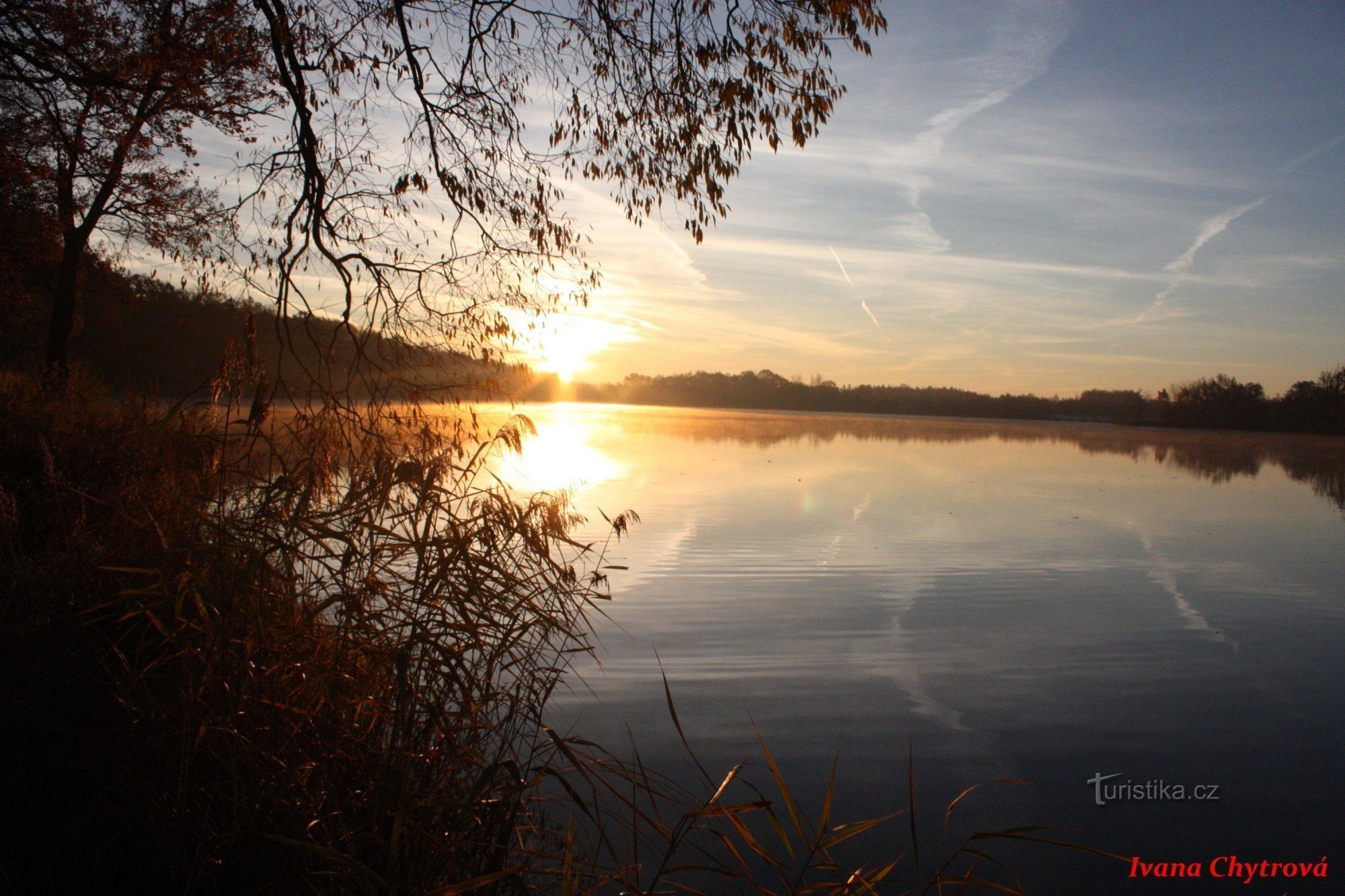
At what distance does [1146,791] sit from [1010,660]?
166 centimetres

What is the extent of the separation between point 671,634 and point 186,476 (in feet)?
10.2

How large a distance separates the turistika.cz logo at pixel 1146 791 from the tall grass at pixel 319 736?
88cm

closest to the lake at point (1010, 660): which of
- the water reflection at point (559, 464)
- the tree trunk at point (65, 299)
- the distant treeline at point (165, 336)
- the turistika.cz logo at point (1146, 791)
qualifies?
the turistika.cz logo at point (1146, 791)

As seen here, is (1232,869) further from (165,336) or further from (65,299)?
(165,336)

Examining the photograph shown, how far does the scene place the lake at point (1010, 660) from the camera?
134 inches

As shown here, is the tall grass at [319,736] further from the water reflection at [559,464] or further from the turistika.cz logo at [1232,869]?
the water reflection at [559,464]

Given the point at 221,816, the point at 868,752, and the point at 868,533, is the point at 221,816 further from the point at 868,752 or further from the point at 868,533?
the point at 868,533

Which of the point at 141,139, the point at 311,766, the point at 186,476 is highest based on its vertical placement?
the point at 141,139

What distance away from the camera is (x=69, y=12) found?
807 centimetres

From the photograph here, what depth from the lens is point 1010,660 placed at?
5.15m

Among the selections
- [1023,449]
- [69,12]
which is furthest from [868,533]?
[1023,449]

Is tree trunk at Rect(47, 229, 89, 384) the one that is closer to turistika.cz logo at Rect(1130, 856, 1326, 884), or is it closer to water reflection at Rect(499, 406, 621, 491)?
water reflection at Rect(499, 406, 621, 491)

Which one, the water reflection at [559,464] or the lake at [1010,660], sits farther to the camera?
the water reflection at [559,464]

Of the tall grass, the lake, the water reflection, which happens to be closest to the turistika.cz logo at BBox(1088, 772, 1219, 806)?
the lake
